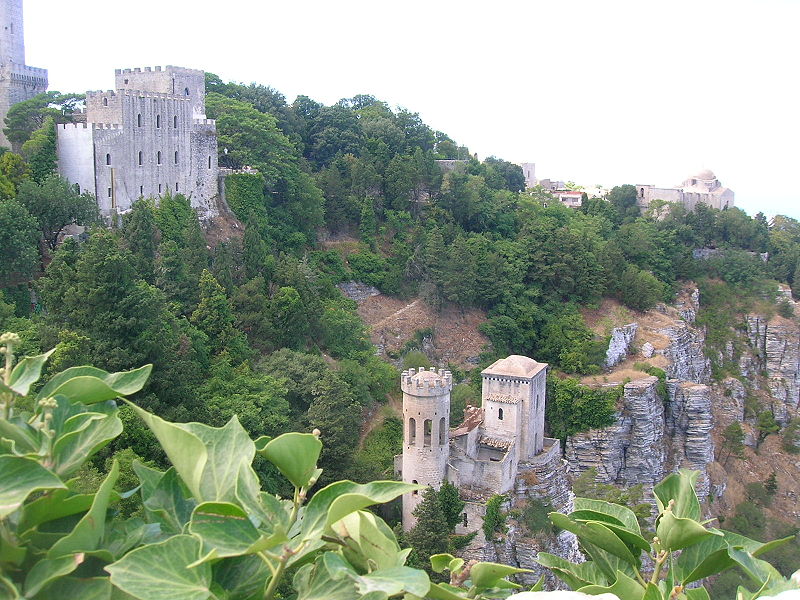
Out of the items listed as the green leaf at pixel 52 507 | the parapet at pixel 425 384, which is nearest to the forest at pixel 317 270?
the green leaf at pixel 52 507

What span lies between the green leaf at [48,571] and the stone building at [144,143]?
22.9 metres

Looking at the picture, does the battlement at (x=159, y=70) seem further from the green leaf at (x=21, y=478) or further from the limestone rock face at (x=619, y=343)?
the green leaf at (x=21, y=478)

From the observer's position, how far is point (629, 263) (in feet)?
133

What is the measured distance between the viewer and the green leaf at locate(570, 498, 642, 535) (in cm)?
335

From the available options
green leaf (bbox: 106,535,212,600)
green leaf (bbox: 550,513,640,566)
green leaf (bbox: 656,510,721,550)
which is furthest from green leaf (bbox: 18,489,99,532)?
green leaf (bbox: 656,510,721,550)

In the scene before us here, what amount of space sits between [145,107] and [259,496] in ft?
82.4

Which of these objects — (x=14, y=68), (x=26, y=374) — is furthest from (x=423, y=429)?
(x=14, y=68)

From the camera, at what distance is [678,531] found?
300 cm

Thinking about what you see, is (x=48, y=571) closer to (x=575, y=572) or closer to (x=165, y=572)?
(x=165, y=572)

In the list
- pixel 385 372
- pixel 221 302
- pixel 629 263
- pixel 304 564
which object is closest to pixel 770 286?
pixel 629 263

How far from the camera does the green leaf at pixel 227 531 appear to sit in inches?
99.7

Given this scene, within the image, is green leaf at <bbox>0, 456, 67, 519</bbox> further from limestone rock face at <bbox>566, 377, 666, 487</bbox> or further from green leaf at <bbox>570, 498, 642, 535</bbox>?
limestone rock face at <bbox>566, 377, 666, 487</bbox>

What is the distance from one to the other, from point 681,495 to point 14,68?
30533 millimetres

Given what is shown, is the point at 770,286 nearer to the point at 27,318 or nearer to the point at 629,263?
the point at 629,263
